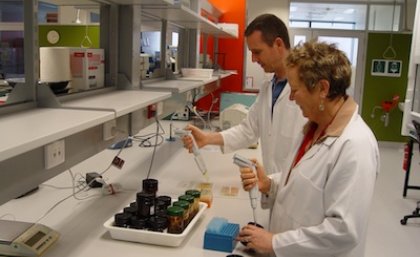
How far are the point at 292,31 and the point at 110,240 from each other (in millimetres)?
6259

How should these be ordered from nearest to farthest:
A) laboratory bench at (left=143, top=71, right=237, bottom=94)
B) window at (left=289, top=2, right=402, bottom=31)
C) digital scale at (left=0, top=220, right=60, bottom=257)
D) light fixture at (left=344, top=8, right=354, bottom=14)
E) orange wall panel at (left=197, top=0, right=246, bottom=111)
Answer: digital scale at (left=0, top=220, right=60, bottom=257)
laboratory bench at (left=143, top=71, right=237, bottom=94)
orange wall panel at (left=197, top=0, right=246, bottom=111)
window at (left=289, top=2, right=402, bottom=31)
light fixture at (left=344, top=8, right=354, bottom=14)

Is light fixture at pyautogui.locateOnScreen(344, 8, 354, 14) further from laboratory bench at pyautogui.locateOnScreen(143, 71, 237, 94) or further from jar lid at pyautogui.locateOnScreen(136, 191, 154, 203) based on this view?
jar lid at pyautogui.locateOnScreen(136, 191, 154, 203)

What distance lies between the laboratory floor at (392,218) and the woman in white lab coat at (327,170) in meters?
2.21

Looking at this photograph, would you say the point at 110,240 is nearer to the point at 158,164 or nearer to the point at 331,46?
the point at 331,46

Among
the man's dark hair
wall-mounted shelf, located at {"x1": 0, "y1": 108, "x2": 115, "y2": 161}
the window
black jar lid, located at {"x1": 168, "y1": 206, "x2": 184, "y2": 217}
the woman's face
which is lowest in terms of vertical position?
black jar lid, located at {"x1": 168, "y1": 206, "x2": 184, "y2": 217}

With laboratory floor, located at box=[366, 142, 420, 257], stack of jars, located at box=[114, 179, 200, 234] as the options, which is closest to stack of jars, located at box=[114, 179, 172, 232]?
stack of jars, located at box=[114, 179, 200, 234]

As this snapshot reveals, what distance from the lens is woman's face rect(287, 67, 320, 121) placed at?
1.25 meters

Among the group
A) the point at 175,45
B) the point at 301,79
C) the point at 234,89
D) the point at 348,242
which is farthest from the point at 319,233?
the point at 234,89

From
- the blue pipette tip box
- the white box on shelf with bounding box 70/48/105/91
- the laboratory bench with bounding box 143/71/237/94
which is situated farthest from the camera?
the laboratory bench with bounding box 143/71/237/94

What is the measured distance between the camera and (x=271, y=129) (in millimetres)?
2145

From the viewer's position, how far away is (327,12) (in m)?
7.94

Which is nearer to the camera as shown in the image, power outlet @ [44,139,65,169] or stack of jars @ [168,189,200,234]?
power outlet @ [44,139,65,169]

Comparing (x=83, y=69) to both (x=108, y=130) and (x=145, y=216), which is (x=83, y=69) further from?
(x=145, y=216)

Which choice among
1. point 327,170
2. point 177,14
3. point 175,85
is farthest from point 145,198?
point 177,14
